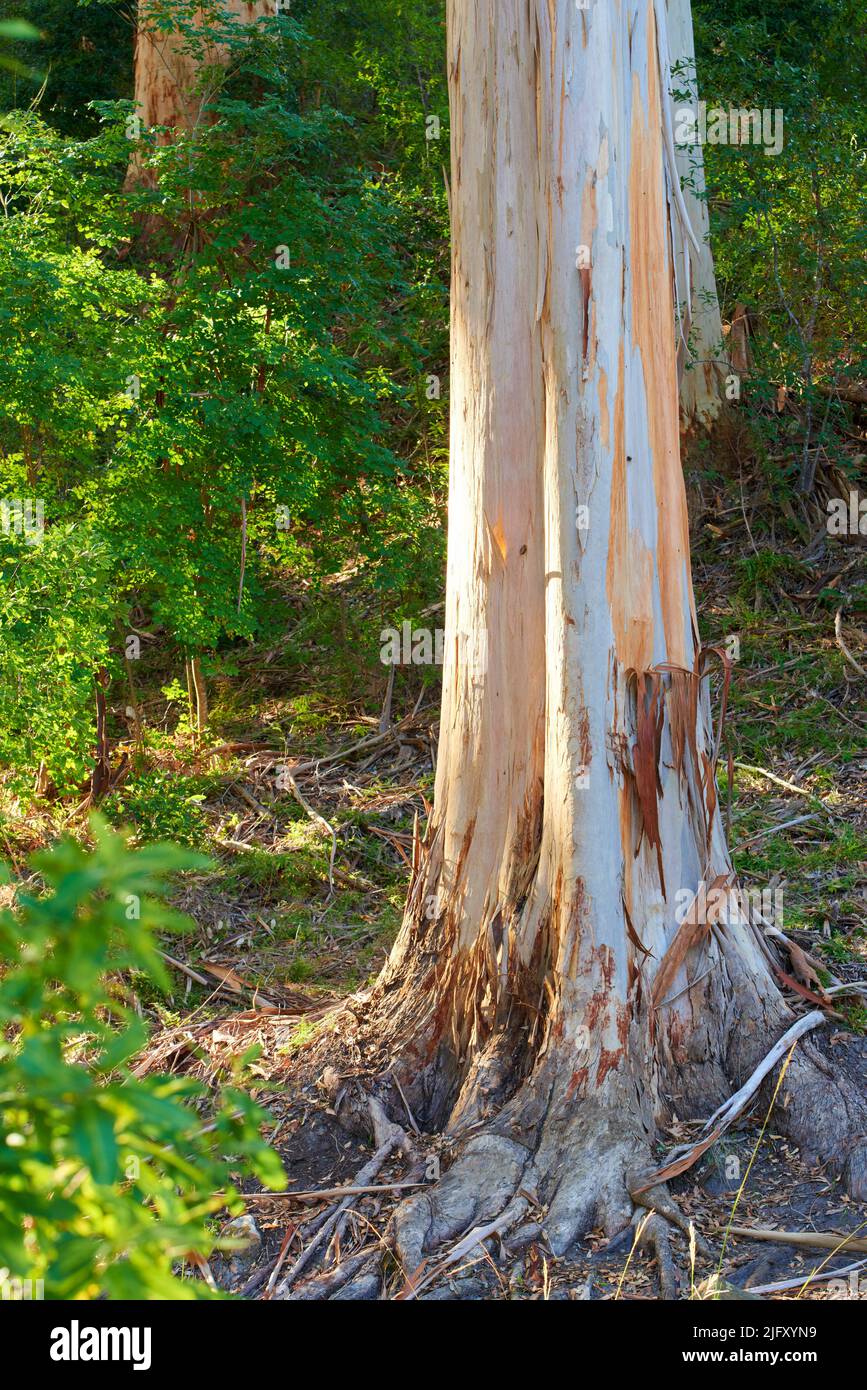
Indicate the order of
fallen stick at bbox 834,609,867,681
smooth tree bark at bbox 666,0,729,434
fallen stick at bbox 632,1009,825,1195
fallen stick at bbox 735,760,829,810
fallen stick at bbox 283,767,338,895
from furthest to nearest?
smooth tree bark at bbox 666,0,729,434 → fallen stick at bbox 834,609,867,681 → fallen stick at bbox 283,767,338,895 → fallen stick at bbox 735,760,829,810 → fallen stick at bbox 632,1009,825,1195

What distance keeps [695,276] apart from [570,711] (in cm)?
615

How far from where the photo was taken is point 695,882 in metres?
4.23

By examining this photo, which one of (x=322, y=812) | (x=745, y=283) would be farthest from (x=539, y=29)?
(x=745, y=283)

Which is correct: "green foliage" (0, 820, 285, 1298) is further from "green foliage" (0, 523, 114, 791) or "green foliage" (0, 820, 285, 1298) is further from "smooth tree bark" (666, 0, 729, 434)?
"smooth tree bark" (666, 0, 729, 434)

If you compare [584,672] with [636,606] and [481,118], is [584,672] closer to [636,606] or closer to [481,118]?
[636,606]

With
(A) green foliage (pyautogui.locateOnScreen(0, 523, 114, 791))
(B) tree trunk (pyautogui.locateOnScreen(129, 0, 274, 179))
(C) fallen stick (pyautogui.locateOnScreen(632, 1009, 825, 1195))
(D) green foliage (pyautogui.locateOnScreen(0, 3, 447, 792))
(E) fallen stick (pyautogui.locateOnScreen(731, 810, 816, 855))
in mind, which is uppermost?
(B) tree trunk (pyautogui.locateOnScreen(129, 0, 274, 179))

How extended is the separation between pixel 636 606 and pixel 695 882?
3.25 ft

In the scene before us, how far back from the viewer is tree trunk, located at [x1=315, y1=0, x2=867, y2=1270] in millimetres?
3936

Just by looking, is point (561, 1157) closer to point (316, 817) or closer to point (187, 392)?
point (316, 817)

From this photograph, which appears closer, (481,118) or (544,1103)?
(544,1103)

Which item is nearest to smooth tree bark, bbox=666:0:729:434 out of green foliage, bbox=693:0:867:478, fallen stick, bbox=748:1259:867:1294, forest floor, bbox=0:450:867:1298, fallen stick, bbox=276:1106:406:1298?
green foliage, bbox=693:0:867:478

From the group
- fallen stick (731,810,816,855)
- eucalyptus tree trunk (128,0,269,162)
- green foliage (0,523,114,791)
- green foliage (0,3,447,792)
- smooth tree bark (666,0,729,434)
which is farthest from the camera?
eucalyptus tree trunk (128,0,269,162)

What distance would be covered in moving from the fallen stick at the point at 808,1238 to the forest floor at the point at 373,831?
3cm

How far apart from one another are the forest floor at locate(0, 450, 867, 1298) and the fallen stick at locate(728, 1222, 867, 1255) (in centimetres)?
3
